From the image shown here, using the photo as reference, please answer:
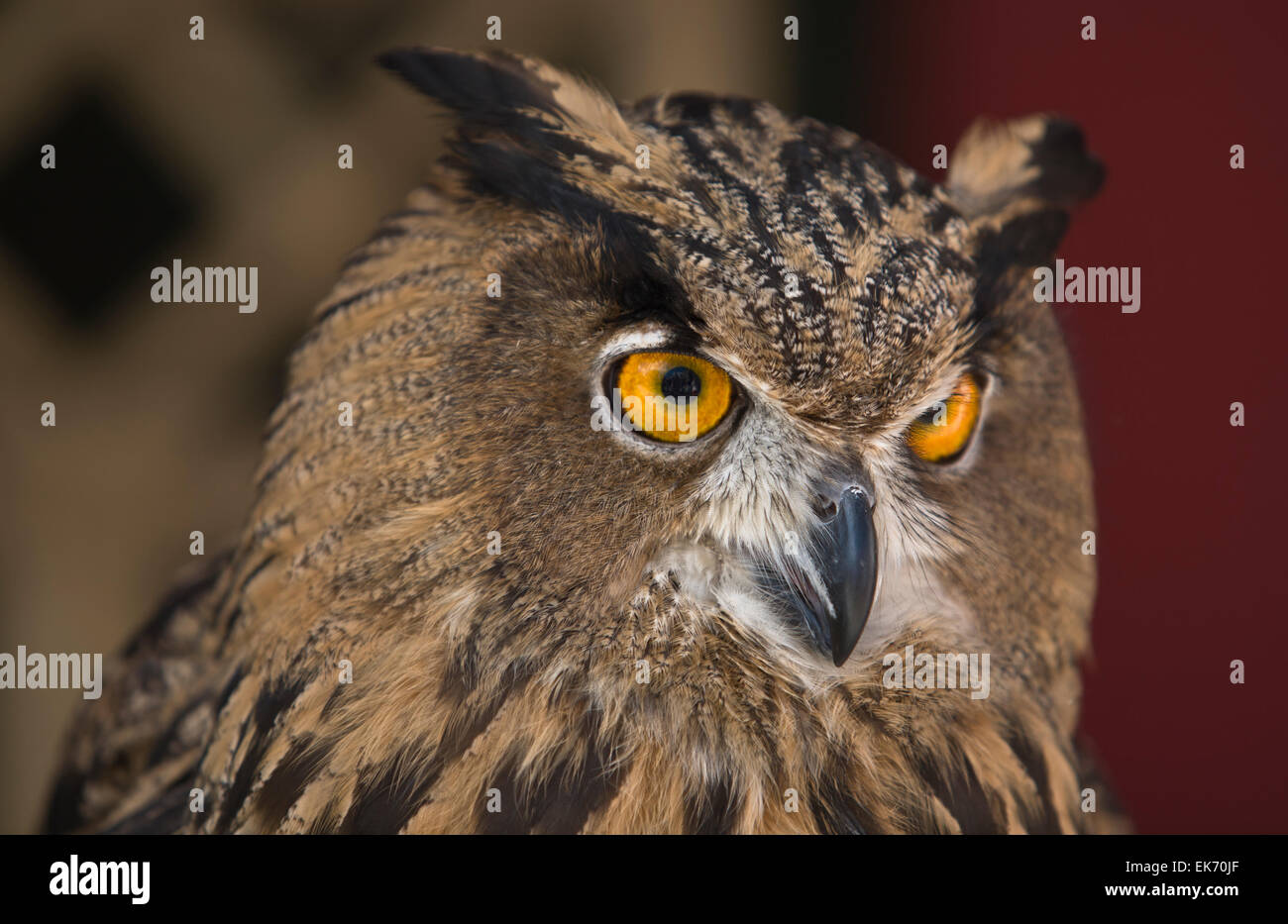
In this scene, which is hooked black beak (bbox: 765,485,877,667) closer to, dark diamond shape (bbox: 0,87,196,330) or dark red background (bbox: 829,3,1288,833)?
dark red background (bbox: 829,3,1288,833)

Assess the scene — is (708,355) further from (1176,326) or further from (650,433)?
(1176,326)

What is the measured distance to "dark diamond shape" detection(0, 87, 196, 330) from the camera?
209 cm

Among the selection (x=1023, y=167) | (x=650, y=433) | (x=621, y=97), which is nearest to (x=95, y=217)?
(x=621, y=97)

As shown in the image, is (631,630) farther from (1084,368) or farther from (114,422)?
(114,422)

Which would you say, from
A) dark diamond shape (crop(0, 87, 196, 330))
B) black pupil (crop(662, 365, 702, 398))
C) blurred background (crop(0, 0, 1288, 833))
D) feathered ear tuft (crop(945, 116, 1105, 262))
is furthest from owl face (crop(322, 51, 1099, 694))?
dark diamond shape (crop(0, 87, 196, 330))

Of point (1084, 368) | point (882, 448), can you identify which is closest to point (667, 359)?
point (882, 448)

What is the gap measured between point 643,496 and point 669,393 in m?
0.10

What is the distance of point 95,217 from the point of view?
2.14 metres

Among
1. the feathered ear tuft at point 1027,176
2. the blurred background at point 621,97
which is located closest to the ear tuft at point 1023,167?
the feathered ear tuft at point 1027,176

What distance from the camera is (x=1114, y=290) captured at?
5.82 ft

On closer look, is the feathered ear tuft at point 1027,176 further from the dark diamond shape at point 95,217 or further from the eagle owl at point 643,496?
the dark diamond shape at point 95,217

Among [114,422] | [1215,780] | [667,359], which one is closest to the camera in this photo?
[667,359]

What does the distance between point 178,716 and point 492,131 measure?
0.96m

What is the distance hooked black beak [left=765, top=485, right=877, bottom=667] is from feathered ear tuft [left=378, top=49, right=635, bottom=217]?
0.38 metres
